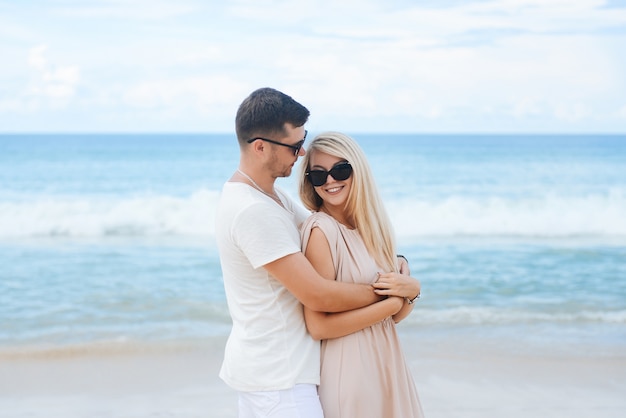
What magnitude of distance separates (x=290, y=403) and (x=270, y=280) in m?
0.46

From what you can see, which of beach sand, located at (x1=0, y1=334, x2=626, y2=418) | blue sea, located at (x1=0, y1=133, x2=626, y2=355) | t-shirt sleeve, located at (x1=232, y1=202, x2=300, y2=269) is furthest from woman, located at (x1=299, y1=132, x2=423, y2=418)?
blue sea, located at (x1=0, y1=133, x2=626, y2=355)

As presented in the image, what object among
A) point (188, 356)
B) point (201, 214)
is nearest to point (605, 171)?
point (201, 214)

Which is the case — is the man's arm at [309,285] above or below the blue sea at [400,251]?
above

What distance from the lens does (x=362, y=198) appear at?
2852 mm

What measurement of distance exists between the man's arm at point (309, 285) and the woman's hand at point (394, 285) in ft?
0.43

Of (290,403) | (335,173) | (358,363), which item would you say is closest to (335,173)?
(335,173)

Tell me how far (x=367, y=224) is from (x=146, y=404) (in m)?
3.24

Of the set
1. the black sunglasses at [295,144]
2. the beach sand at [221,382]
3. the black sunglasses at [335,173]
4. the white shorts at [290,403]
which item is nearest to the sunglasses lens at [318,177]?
the black sunglasses at [335,173]

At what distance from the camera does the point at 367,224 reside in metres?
2.86

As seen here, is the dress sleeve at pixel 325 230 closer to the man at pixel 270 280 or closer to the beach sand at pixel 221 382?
the man at pixel 270 280

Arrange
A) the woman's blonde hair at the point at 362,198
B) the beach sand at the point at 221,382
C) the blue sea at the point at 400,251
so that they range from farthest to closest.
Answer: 1. the blue sea at the point at 400,251
2. the beach sand at the point at 221,382
3. the woman's blonde hair at the point at 362,198

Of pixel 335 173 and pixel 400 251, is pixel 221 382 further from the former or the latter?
pixel 400 251

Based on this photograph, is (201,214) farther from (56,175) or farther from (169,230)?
(56,175)

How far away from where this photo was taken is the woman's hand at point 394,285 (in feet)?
9.09
